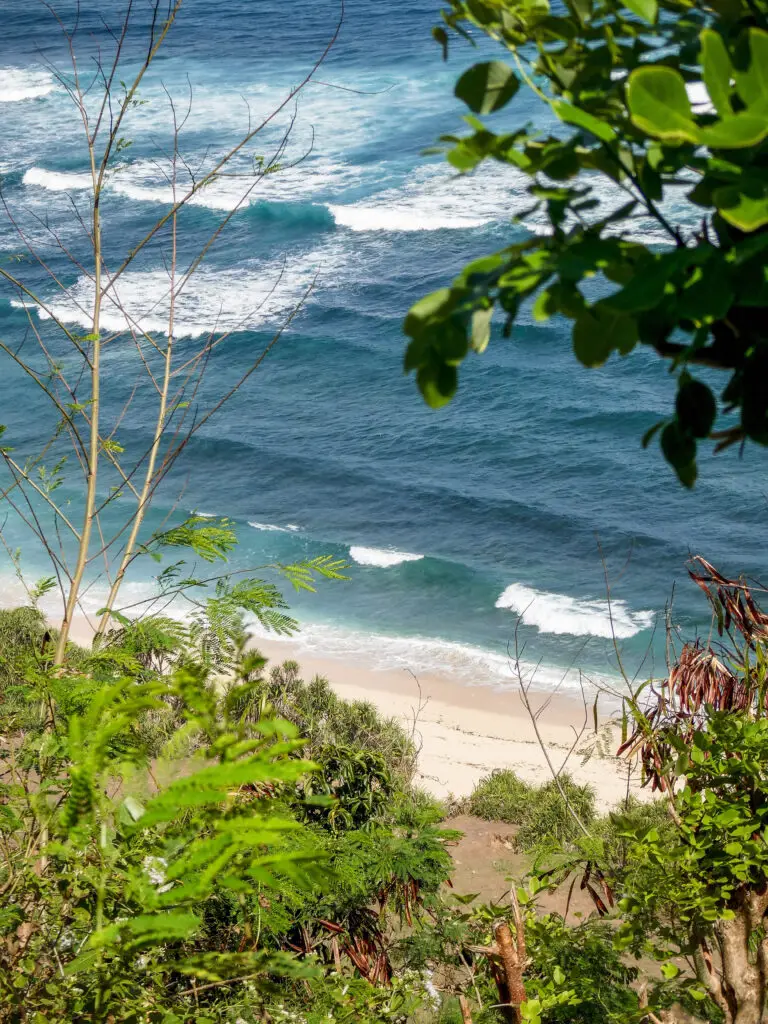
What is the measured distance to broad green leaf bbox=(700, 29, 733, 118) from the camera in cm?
67

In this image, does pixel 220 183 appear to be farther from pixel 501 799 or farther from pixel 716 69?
pixel 716 69

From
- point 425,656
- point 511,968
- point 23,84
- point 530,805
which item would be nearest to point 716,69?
point 511,968

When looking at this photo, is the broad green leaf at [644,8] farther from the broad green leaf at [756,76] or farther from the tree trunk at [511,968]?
the tree trunk at [511,968]

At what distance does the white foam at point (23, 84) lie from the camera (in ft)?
147

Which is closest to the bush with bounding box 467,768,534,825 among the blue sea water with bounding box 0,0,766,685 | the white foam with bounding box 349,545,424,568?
the blue sea water with bounding box 0,0,766,685

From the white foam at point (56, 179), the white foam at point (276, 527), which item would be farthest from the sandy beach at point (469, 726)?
the white foam at point (56, 179)

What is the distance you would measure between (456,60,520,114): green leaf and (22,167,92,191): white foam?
35.6m

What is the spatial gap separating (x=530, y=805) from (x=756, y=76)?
10.9 m

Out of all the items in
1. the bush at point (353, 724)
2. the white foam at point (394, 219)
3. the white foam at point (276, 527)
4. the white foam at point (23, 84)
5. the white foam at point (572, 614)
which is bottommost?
the bush at point (353, 724)

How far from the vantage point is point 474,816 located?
11078mm

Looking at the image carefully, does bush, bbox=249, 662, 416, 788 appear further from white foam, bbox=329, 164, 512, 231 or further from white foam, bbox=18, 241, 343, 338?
white foam, bbox=329, 164, 512, 231

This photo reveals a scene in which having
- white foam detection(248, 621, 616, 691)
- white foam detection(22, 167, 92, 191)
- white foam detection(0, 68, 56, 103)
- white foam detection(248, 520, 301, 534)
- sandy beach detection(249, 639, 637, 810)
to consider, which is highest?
white foam detection(0, 68, 56, 103)

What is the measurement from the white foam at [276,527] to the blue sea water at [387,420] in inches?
1.5

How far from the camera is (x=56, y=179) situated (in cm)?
3438
